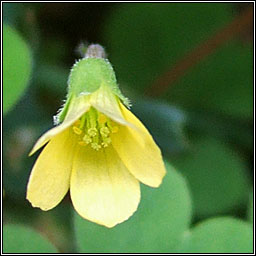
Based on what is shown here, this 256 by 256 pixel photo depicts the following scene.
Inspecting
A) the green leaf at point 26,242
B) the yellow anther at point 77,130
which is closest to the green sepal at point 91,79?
the yellow anther at point 77,130

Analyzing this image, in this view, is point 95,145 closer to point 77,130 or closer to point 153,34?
point 77,130

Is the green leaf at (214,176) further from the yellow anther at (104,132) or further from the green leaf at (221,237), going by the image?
the yellow anther at (104,132)

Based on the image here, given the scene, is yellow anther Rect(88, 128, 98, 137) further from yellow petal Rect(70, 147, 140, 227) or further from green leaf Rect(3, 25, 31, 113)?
green leaf Rect(3, 25, 31, 113)

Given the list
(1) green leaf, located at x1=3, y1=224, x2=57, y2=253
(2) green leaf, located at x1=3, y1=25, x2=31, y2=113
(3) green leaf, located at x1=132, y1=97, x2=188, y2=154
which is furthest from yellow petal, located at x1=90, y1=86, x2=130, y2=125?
(3) green leaf, located at x1=132, y1=97, x2=188, y2=154

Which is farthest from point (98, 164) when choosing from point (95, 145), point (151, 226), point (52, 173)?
point (151, 226)

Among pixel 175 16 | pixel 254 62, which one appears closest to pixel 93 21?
pixel 175 16
